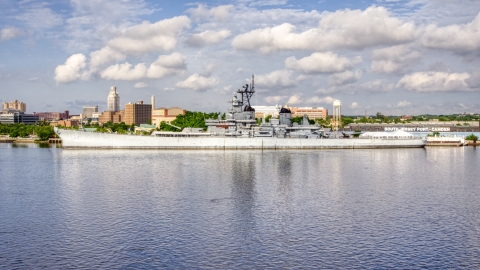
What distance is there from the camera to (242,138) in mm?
74875

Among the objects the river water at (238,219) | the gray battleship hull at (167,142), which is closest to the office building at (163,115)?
the gray battleship hull at (167,142)

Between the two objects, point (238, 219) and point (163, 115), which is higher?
point (163, 115)

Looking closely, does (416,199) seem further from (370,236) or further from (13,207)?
(13,207)

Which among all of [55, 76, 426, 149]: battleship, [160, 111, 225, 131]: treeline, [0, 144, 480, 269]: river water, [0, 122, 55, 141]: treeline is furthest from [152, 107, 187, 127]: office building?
[0, 144, 480, 269]: river water

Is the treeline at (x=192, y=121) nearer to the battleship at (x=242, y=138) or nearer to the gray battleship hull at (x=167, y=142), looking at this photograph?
the battleship at (x=242, y=138)

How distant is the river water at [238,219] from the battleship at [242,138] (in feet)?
96.7

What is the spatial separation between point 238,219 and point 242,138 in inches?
1968

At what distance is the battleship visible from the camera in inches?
2896

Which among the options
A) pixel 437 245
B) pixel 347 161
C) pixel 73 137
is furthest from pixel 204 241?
pixel 73 137

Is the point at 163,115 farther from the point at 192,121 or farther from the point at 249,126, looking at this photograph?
the point at 249,126

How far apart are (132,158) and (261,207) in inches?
1302

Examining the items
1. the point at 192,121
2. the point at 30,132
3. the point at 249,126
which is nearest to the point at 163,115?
the point at 30,132

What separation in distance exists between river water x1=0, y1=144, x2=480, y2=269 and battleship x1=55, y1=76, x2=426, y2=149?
29.5 meters

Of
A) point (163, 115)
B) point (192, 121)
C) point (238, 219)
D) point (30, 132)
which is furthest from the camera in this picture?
point (163, 115)
